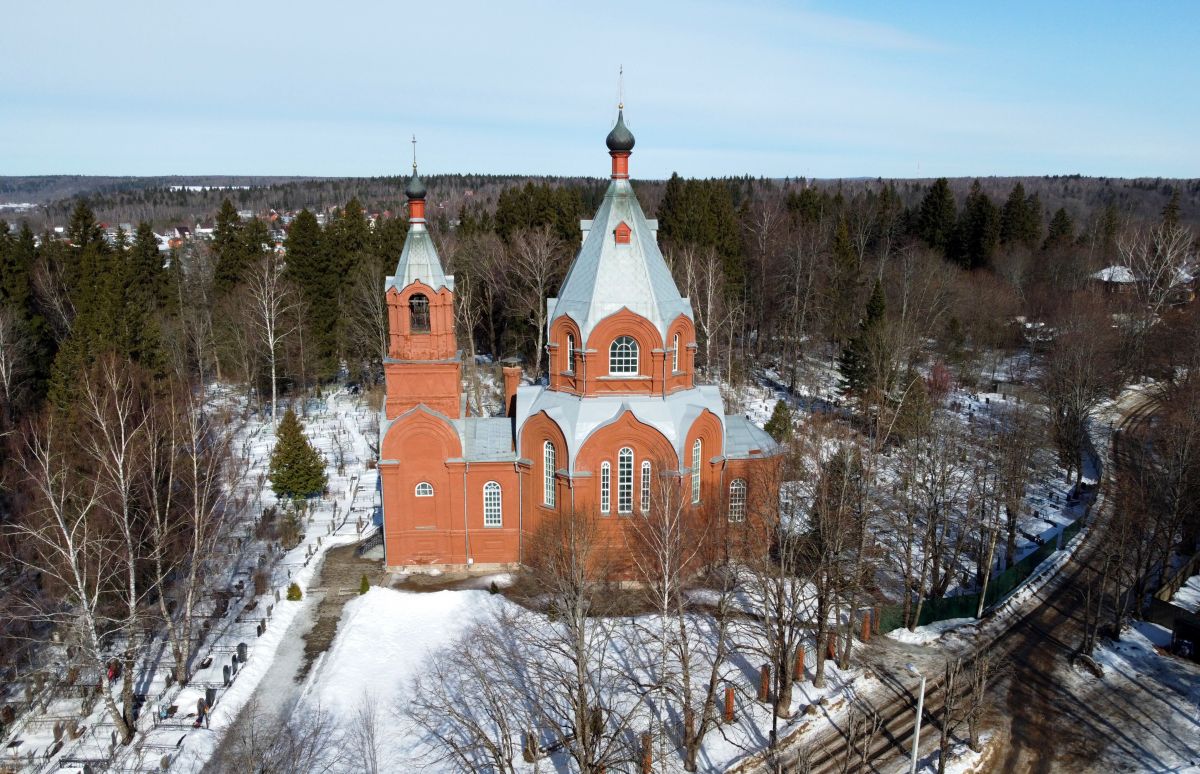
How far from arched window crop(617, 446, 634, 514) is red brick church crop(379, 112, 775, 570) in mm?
35

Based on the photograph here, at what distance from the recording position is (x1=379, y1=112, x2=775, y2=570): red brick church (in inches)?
904

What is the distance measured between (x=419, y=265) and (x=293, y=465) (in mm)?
10788

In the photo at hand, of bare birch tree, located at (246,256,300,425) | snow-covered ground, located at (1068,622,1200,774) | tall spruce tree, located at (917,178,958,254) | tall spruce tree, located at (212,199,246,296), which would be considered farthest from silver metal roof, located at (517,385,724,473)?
tall spruce tree, located at (917,178,958,254)

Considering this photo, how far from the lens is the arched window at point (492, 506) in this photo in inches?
968

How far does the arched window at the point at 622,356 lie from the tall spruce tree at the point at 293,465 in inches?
522

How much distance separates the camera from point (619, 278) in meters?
23.2

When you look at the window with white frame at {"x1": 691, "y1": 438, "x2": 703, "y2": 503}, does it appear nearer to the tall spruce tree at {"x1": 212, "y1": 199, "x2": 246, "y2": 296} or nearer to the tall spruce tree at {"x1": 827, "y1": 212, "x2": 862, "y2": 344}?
the tall spruce tree at {"x1": 827, "y1": 212, "x2": 862, "y2": 344}

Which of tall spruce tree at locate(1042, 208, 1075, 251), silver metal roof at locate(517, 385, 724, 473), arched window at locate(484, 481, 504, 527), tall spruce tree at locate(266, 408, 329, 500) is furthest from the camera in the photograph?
tall spruce tree at locate(1042, 208, 1075, 251)

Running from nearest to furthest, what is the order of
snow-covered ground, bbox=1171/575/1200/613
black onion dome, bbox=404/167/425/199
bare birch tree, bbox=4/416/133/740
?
1. bare birch tree, bbox=4/416/133/740
2. snow-covered ground, bbox=1171/575/1200/613
3. black onion dome, bbox=404/167/425/199

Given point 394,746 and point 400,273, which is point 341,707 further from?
point 400,273

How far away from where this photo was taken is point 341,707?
59.5 feet

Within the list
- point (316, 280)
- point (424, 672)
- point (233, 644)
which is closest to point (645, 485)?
point (424, 672)

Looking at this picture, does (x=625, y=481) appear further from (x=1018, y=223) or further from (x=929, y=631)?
(x=1018, y=223)

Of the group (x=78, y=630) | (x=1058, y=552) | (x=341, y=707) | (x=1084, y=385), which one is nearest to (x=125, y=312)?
(x=78, y=630)
